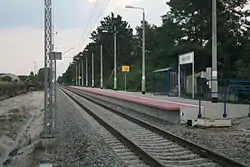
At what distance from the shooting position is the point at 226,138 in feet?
51.0

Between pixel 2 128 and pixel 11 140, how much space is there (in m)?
4.34

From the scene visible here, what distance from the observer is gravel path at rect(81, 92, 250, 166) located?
1257 cm

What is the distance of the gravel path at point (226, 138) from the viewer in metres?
12.6

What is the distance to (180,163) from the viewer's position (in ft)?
36.3

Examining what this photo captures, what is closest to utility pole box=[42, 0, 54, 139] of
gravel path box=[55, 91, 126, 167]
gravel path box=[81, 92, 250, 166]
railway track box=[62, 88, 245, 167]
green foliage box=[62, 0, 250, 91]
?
gravel path box=[55, 91, 126, 167]

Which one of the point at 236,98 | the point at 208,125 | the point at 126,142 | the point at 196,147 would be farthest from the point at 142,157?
the point at 236,98

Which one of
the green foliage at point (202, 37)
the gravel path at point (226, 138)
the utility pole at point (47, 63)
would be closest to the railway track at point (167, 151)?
the gravel path at point (226, 138)

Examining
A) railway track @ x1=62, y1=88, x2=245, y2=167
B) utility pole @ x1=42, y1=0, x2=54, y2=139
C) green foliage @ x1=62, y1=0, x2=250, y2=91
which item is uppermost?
green foliage @ x1=62, y1=0, x2=250, y2=91

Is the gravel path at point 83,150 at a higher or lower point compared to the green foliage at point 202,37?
lower

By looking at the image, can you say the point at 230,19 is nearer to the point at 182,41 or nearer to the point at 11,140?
the point at 182,41

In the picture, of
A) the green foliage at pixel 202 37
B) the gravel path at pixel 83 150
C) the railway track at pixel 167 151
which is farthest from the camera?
the green foliage at pixel 202 37

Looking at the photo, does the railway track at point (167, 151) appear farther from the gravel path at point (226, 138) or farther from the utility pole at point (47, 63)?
the utility pole at point (47, 63)

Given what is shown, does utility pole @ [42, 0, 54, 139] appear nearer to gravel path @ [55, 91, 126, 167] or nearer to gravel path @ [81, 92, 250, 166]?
gravel path @ [55, 91, 126, 167]

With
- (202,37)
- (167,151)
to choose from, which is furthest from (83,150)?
(202,37)
